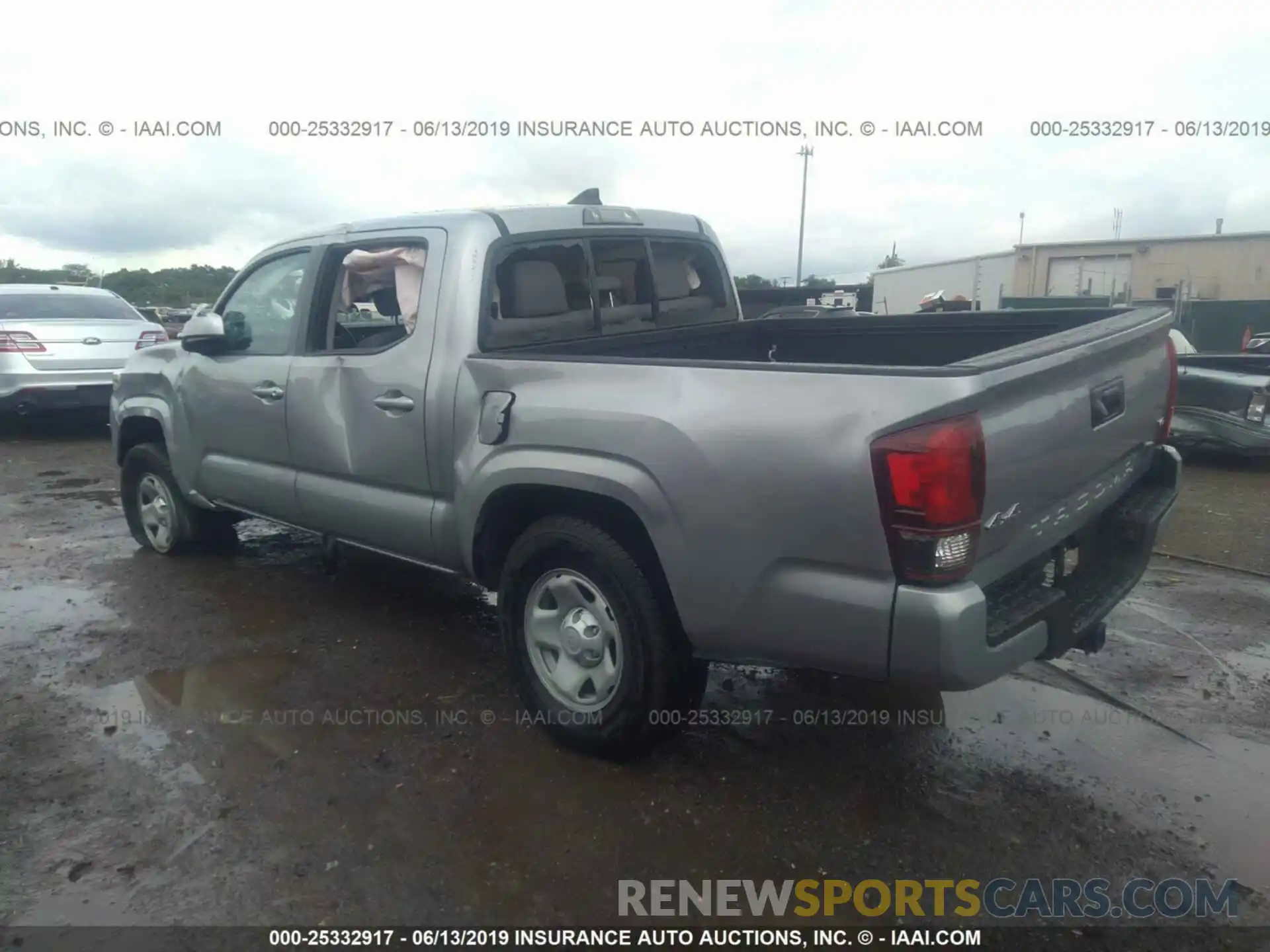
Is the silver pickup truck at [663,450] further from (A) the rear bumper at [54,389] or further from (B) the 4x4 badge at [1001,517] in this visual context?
(A) the rear bumper at [54,389]

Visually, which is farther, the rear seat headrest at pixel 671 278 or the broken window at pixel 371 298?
the rear seat headrest at pixel 671 278

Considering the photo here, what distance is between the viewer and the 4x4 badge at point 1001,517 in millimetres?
2510

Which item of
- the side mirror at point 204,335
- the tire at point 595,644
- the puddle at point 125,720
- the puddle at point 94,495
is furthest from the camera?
the puddle at point 94,495

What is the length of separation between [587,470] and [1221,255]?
3005 cm

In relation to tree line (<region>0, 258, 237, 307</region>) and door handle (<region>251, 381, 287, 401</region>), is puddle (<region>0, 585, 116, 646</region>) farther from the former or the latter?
tree line (<region>0, 258, 237, 307</region>)

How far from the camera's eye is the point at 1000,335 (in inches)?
157

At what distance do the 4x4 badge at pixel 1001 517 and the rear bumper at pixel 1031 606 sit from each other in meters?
0.16

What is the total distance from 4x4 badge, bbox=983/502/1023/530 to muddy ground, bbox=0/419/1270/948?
1.01 metres

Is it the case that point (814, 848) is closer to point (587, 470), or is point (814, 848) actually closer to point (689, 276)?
point (587, 470)

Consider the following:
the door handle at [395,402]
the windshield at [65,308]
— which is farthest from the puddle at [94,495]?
the door handle at [395,402]

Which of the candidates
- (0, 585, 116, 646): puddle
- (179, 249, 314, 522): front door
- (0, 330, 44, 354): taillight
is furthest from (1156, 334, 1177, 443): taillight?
(0, 330, 44, 354): taillight

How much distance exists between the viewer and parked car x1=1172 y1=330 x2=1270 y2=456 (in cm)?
808

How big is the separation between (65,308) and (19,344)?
888 millimetres

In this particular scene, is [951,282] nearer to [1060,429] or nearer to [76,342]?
[76,342]
